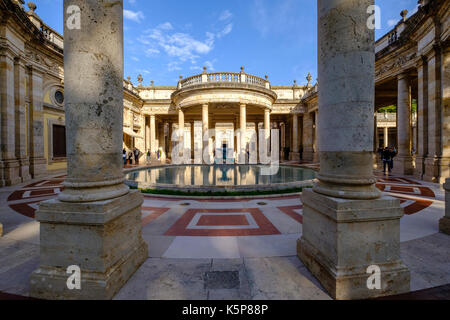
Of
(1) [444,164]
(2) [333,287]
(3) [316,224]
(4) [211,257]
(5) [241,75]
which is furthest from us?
(5) [241,75]

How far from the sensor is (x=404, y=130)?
14195 millimetres

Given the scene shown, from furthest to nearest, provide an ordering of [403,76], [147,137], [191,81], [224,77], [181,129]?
[147,137] < [181,129] < [191,81] < [224,77] < [403,76]

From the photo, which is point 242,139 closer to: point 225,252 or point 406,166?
point 406,166

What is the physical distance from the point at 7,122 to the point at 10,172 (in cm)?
285

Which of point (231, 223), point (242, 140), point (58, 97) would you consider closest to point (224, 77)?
point (242, 140)

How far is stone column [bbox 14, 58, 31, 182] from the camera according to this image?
11655 millimetres

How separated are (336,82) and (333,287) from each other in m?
2.78

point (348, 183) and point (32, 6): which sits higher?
point (32, 6)

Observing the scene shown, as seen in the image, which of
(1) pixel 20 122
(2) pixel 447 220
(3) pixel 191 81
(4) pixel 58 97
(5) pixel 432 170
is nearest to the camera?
(2) pixel 447 220

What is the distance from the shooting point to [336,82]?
278 centimetres

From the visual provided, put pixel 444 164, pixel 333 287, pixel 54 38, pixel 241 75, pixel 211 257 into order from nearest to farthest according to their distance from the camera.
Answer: pixel 333 287 → pixel 211 257 → pixel 444 164 → pixel 54 38 → pixel 241 75

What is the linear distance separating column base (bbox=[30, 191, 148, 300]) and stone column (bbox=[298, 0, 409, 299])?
2.87 m

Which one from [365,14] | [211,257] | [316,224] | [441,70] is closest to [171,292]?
[211,257]

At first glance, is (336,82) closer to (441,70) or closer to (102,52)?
(102,52)
